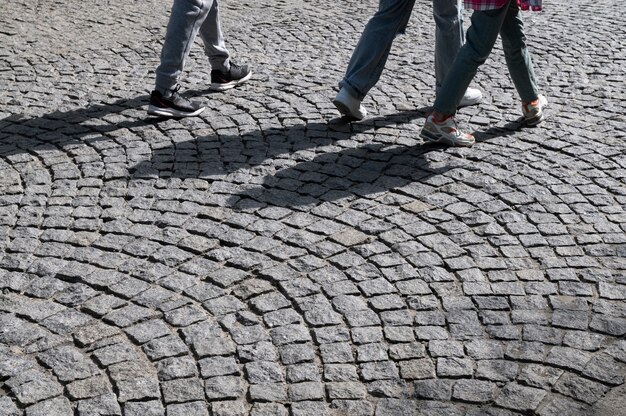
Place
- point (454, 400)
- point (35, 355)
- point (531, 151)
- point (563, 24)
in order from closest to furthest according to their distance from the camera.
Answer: point (454, 400) → point (35, 355) → point (531, 151) → point (563, 24)

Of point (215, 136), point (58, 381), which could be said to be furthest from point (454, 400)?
point (215, 136)

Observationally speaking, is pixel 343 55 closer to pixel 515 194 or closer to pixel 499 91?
pixel 499 91

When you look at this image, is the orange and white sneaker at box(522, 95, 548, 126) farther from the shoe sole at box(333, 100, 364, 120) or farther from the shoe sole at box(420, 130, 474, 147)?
the shoe sole at box(333, 100, 364, 120)

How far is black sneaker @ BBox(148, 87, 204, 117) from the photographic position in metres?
6.61

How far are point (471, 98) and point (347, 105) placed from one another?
3.06 ft

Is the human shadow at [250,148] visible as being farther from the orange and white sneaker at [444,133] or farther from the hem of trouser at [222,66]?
the hem of trouser at [222,66]

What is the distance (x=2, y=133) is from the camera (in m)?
6.34

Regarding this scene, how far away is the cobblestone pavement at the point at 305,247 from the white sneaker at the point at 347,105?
0.09 metres

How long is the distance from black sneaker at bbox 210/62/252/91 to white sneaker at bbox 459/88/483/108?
1.54 m

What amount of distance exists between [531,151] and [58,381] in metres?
3.26

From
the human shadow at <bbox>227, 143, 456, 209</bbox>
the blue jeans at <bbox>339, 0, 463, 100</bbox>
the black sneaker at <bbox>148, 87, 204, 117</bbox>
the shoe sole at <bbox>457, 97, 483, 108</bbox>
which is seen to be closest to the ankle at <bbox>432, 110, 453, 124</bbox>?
the human shadow at <bbox>227, 143, 456, 209</bbox>

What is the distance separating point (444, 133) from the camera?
6.08 m

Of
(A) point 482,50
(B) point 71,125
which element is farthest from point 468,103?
(B) point 71,125

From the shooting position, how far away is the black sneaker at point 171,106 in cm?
661
